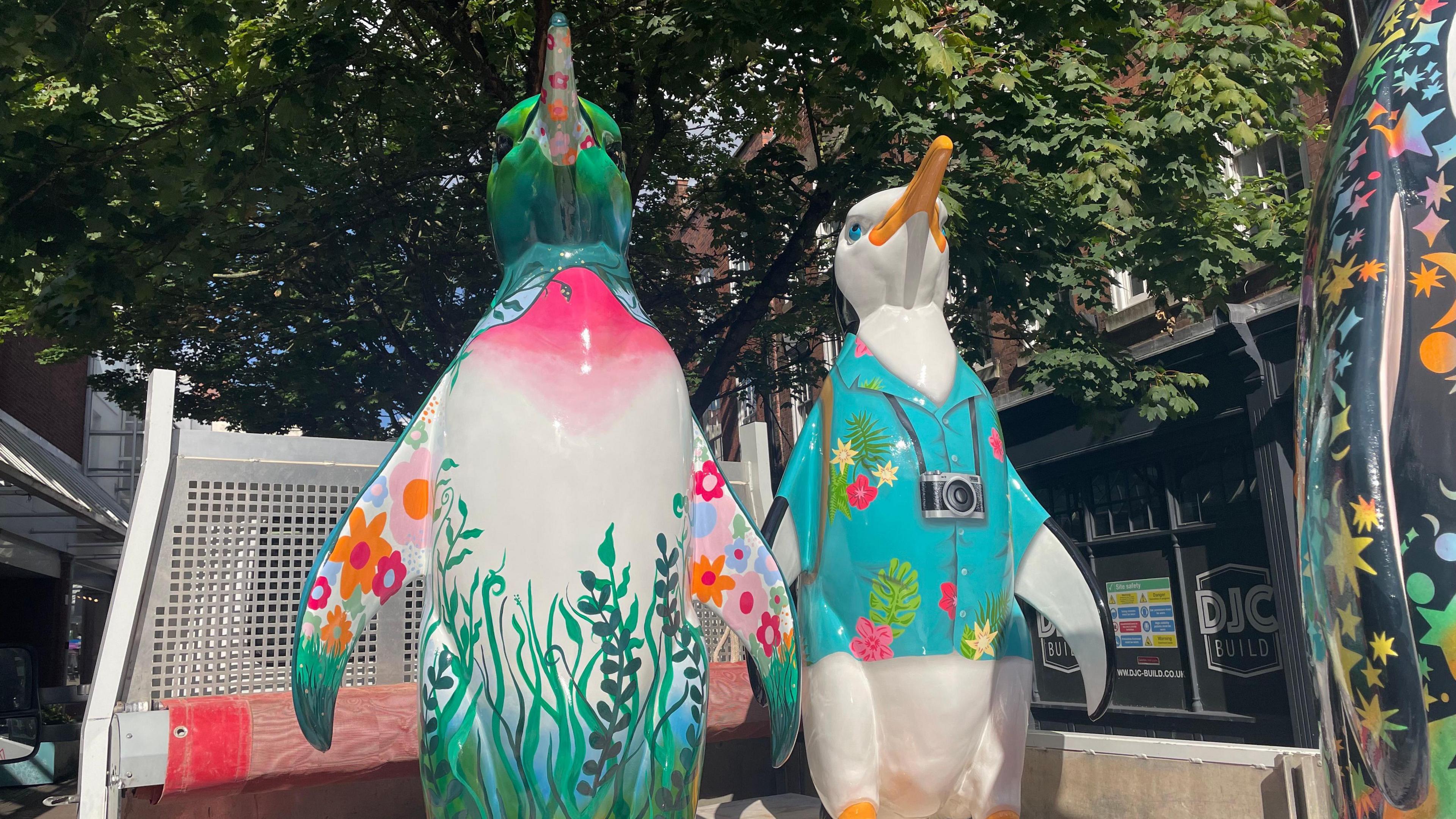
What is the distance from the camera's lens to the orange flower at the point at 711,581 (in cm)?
258

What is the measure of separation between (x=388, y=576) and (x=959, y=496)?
163 centimetres

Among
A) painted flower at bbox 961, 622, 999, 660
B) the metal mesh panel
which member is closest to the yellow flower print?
painted flower at bbox 961, 622, 999, 660

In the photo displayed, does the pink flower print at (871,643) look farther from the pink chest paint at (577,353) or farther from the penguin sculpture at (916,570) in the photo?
the pink chest paint at (577,353)

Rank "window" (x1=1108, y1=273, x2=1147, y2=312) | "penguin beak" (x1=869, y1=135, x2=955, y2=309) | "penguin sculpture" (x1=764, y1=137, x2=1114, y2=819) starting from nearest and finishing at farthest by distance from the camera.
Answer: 1. "penguin sculpture" (x1=764, y1=137, x2=1114, y2=819)
2. "penguin beak" (x1=869, y1=135, x2=955, y2=309)
3. "window" (x1=1108, y1=273, x2=1147, y2=312)

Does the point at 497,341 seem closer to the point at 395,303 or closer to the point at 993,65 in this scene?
the point at 993,65

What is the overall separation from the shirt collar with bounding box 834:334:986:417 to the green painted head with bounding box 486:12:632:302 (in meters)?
0.95

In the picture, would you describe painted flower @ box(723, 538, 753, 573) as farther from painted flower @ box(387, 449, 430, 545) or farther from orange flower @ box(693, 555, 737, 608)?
painted flower @ box(387, 449, 430, 545)

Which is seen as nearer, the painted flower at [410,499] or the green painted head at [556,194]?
the painted flower at [410,499]

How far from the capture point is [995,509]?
3.15 metres

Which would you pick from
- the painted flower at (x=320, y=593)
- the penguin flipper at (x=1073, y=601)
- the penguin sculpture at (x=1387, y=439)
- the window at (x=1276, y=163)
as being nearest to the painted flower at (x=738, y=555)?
the painted flower at (x=320, y=593)

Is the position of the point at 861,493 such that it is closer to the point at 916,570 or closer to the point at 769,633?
the point at 916,570


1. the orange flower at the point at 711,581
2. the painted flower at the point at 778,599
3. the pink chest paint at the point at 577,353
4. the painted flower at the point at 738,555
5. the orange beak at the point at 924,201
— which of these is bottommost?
the painted flower at the point at 778,599

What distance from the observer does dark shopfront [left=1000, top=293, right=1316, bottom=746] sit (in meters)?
8.62

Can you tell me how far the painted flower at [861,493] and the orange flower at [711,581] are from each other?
70cm
